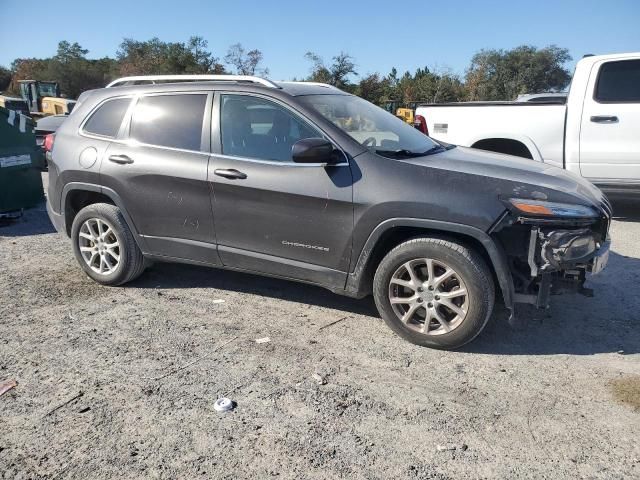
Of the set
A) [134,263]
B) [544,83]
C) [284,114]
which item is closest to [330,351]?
[284,114]

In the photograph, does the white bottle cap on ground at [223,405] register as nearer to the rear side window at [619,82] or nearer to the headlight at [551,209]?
the headlight at [551,209]

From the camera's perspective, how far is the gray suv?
138 inches

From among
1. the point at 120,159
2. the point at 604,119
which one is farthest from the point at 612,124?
the point at 120,159

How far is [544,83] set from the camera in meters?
58.9

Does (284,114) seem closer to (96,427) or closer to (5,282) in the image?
(96,427)

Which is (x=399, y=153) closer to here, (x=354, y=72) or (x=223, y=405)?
(x=223, y=405)

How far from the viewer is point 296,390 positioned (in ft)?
10.5

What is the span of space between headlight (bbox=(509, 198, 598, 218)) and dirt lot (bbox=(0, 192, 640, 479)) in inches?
39.0

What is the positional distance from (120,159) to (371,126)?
215 cm

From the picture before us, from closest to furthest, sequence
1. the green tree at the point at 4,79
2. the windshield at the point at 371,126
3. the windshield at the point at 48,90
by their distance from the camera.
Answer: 1. the windshield at the point at 371,126
2. the windshield at the point at 48,90
3. the green tree at the point at 4,79

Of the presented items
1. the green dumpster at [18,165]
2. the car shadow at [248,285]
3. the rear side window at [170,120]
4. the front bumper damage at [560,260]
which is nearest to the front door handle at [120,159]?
the rear side window at [170,120]

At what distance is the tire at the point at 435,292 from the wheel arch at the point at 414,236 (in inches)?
3.3

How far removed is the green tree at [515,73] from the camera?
45438 mm

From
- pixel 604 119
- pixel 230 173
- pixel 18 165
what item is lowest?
pixel 18 165
